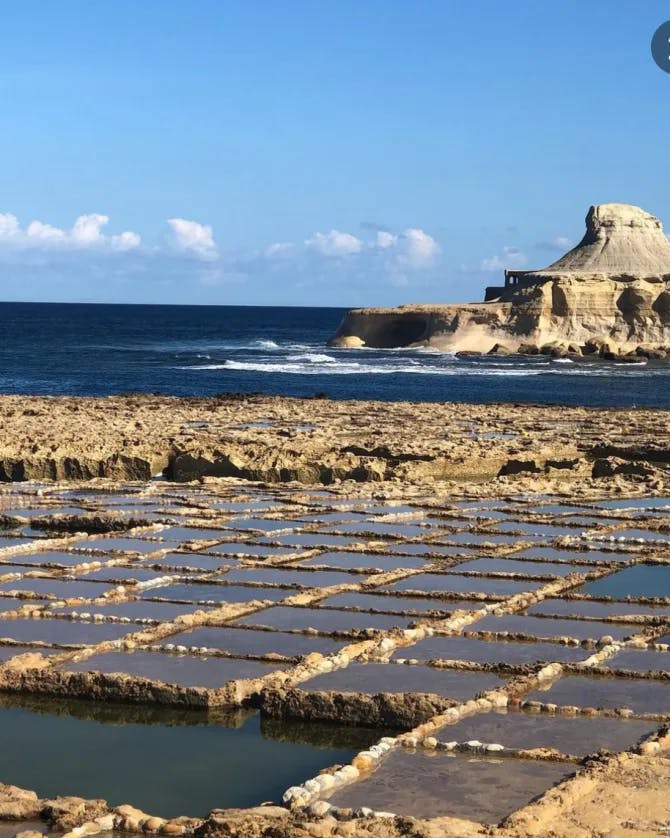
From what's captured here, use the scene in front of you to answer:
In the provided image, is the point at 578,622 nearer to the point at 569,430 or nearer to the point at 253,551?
the point at 253,551

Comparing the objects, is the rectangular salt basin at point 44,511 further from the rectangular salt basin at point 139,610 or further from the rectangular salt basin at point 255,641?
the rectangular salt basin at point 255,641

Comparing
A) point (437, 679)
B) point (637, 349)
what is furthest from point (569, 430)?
point (637, 349)

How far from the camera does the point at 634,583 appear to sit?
1002 centimetres

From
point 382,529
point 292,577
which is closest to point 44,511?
point 382,529

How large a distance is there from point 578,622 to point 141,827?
4.22 m

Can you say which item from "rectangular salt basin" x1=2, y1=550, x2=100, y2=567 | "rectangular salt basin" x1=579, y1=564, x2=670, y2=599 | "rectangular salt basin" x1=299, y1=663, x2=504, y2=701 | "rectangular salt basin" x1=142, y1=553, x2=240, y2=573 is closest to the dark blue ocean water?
"rectangular salt basin" x1=579, y1=564, x2=670, y2=599

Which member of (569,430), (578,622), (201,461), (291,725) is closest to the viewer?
(291,725)

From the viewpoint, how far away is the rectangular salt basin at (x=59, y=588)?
9578 millimetres

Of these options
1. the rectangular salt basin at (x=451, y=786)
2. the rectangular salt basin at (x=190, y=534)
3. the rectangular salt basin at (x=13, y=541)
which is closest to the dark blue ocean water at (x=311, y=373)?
the rectangular salt basin at (x=190, y=534)

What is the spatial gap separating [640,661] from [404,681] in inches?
56.8

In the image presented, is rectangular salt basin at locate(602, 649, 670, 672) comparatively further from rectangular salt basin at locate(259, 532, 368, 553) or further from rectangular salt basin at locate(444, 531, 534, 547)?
rectangular salt basin at locate(259, 532, 368, 553)

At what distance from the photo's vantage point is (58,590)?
9789 millimetres

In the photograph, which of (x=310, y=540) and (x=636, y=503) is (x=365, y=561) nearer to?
(x=310, y=540)

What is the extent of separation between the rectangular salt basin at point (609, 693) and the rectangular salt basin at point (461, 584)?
7.64 feet
